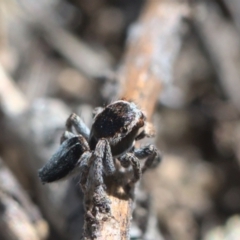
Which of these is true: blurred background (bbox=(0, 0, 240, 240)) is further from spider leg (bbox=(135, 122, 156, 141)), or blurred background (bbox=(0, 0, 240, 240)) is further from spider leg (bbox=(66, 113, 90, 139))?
spider leg (bbox=(135, 122, 156, 141))

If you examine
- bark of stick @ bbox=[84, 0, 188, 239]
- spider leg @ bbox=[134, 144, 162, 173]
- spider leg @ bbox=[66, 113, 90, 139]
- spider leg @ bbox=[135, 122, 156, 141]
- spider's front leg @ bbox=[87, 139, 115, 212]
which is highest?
bark of stick @ bbox=[84, 0, 188, 239]

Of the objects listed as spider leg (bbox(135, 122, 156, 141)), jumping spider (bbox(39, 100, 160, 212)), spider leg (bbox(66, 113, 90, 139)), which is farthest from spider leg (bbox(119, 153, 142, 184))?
spider leg (bbox(66, 113, 90, 139))

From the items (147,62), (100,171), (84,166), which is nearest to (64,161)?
(84,166)

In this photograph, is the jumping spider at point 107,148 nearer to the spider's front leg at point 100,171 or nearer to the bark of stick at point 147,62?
the spider's front leg at point 100,171

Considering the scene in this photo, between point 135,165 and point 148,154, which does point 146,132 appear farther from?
point 135,165

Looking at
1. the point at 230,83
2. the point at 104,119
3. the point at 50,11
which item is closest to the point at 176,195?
the point at 230,83

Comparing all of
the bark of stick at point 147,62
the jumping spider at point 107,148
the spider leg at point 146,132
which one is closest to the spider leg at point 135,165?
the jumping spider at point 107,148
